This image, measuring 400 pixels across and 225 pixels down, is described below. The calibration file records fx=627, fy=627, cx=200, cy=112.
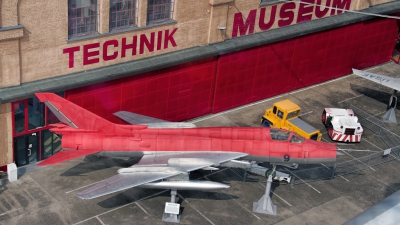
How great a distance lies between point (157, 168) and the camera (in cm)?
3019

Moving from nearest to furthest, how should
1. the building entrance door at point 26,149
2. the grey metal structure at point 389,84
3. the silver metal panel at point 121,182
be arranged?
the silver metal panel at point 121,182 < the building entrance door at point 26,149 < the grey metal structure at point 389,84

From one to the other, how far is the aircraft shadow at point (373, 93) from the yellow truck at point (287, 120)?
8886 millimetres

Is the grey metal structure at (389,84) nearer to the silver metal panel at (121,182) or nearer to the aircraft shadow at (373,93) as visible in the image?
the aircraft shadow at (373,93)

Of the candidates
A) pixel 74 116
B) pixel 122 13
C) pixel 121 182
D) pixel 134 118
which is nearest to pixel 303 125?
pixel 134 118

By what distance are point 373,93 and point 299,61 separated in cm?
651

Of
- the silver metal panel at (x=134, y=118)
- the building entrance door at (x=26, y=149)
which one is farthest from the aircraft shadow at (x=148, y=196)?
the building entrance door at (x=26, y=149)

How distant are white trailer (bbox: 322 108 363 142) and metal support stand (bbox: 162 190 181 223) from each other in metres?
13.0

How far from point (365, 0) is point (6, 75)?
27.1 metres

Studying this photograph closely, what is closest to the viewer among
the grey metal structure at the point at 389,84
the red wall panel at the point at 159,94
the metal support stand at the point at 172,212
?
the metal support stand at the point at 172,212

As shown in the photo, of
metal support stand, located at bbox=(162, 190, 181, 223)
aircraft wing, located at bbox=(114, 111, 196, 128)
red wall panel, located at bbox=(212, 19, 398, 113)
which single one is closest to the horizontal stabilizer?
aircraft wing, located at bbox=(114, 111, 196, 128)

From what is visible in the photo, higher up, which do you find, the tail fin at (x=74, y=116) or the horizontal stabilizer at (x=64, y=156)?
the tail fin at (x=74, y=116)

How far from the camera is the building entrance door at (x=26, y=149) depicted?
108 ft

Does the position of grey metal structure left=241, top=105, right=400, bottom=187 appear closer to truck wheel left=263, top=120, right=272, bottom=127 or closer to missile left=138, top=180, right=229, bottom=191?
missile left=138, top=180, right=229, bottom=191

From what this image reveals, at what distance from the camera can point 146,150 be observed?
104 feet
